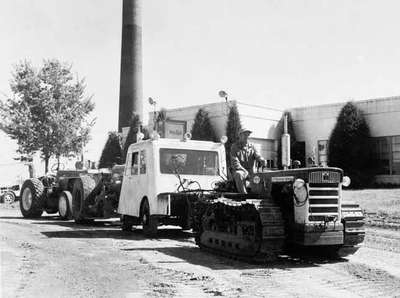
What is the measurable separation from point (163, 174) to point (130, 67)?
32.9 m

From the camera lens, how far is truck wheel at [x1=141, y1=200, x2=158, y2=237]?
12812 millimetres

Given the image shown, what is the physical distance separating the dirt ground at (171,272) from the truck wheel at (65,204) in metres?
5.27

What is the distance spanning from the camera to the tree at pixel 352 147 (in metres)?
29.5

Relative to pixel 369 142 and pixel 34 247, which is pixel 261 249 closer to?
pixel 34 247

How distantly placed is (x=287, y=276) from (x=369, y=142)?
23534 millimetres

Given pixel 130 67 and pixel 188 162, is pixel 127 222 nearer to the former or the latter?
pixel 188 162

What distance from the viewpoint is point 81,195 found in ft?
53.9

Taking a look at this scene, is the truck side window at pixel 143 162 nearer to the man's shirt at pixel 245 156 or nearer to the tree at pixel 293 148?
the man's shirt at pixel 245 156

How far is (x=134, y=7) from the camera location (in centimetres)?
4544

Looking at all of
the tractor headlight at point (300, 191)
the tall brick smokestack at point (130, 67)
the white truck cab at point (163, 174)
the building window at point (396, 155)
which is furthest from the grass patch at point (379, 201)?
the tall brick smokestack at point (130, 67)

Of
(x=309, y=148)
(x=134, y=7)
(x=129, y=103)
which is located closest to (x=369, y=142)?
(x=309, y=148)

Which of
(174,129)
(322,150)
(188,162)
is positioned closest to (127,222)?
(188,162)

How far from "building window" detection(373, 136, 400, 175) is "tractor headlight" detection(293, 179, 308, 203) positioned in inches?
897

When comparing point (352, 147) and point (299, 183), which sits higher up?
point (352, 147)
